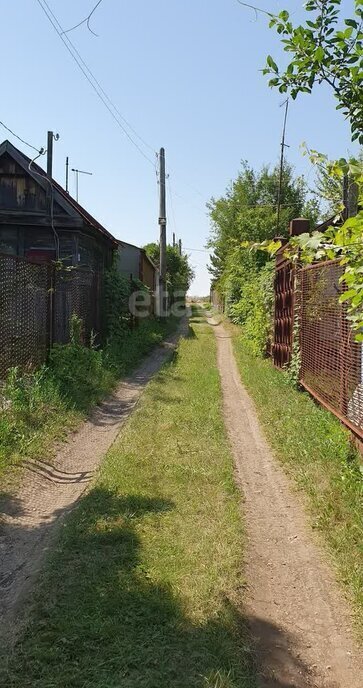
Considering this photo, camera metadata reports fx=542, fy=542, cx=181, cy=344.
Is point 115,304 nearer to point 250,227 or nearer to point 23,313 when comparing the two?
point 23,313

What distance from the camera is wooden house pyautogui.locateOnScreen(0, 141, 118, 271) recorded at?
14117 mm

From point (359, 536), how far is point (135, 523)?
66.5 inches

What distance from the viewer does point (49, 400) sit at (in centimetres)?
750

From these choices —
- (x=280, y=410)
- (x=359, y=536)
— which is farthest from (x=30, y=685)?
(x=280, y=410)

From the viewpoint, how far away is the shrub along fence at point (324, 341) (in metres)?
5.65

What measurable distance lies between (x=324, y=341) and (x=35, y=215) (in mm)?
9780

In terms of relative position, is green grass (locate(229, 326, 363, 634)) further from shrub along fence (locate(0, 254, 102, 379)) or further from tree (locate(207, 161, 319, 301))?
tree (locate(207, 161, 319, 301))

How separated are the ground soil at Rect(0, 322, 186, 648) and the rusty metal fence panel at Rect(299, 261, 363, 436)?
2795mm

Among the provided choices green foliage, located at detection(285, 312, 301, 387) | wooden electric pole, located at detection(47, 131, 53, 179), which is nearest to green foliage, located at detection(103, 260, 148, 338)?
wooden electric pole, located at detection(47, 131, 53, 179)

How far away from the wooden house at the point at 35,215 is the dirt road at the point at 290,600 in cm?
1037

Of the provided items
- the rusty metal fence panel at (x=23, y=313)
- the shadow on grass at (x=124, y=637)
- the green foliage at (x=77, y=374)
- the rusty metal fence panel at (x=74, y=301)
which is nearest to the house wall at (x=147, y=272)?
the rusty metal fence panel at (x=74, y=301)

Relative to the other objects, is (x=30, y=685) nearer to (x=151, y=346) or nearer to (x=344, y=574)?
(x=344, y=574)

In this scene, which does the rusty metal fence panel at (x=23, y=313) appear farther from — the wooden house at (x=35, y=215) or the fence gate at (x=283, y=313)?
the wooden house at (x=35, y=215)

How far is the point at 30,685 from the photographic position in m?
2.49
